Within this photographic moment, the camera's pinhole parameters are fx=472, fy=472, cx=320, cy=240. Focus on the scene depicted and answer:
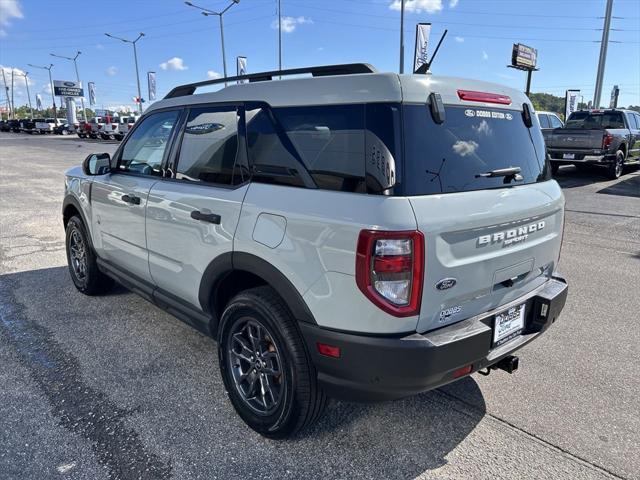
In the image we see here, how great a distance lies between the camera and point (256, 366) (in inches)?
105

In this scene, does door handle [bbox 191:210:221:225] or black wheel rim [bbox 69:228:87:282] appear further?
black wheel rim [bbox 69:228:87:282]

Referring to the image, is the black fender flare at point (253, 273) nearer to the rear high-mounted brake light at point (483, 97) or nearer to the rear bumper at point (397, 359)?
the rear bumper at point (397, 359)

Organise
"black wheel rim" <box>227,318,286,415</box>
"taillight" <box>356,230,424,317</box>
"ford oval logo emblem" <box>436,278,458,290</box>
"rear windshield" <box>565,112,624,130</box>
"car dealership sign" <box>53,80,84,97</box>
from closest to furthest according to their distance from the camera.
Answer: "taillight" <box>356,230,424,317</box> < "ford oval logo emblem" <box>436,278,458,290</box> < "black wheel rim" <box>227,318,286,415</box> < "rear windshield" <box>565,112,624,130</box> < "car dealership sign" <box>53,80,84,97</box>

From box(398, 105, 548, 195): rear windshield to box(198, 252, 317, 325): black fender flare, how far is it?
73 centimetres

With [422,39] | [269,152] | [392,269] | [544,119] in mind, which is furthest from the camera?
[422,39]

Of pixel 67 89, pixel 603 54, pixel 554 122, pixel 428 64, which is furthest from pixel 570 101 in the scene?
pixel 67 89

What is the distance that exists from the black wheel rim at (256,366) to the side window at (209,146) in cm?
88

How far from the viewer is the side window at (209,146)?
2.80m

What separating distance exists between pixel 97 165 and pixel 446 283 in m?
3.29

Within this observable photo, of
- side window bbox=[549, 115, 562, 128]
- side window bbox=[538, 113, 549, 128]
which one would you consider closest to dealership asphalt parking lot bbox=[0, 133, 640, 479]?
side window bbox=[538, 113, 549, 128]

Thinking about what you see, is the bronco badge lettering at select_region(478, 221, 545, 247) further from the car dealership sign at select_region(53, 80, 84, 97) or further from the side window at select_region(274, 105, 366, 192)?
the car dealership sign at select_region(53, 80, 84, 97)

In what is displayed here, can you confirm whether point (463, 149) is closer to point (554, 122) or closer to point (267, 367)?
point (267, 367)

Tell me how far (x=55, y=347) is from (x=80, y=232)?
4.52 feet

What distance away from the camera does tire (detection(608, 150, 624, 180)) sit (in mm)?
13711
